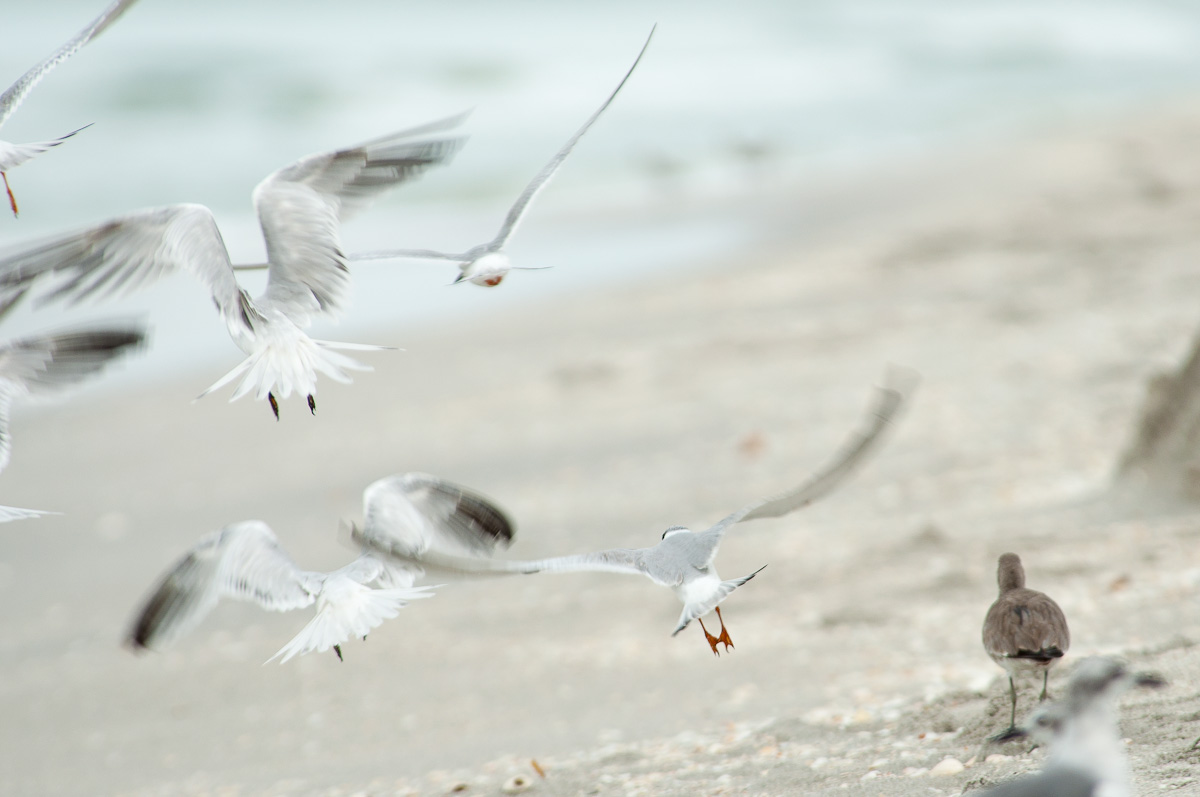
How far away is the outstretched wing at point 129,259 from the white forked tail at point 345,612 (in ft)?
3.15

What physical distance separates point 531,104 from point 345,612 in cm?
2107

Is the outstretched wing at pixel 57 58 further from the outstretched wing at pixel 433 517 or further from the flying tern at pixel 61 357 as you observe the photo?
the outstretched wing at pixel 433 517

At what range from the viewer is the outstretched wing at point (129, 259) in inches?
155

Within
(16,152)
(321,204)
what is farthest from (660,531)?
(16,152)

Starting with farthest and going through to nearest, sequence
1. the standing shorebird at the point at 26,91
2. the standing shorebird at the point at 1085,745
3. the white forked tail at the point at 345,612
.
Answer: the standing shorebird at the point at 26,91 < the white forked tail at the point at 345,612 < the standing shorebird at the point at 1085,745

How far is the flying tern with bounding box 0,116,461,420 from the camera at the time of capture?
395cm

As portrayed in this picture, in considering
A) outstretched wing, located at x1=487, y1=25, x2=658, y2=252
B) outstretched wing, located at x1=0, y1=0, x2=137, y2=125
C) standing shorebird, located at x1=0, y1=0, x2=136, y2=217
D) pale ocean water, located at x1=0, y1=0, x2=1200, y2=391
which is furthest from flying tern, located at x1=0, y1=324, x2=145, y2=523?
pale ocean water, located at x1=0, y1=0, x2=1200, y2=391

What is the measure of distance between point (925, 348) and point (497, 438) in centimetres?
291

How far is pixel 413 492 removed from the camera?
412 centimetres

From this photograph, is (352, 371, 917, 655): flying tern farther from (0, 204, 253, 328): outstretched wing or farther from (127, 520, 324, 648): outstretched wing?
(0, 204, 253, 328): outstretched wing

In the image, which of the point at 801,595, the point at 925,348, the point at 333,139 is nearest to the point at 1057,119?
the point at 333,139

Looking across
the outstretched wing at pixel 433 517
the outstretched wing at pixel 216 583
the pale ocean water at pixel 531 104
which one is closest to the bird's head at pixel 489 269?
the outstretched wing at pixel 433 517

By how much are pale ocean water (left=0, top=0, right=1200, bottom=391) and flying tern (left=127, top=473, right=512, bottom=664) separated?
20.6ft

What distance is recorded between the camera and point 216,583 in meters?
3.88
